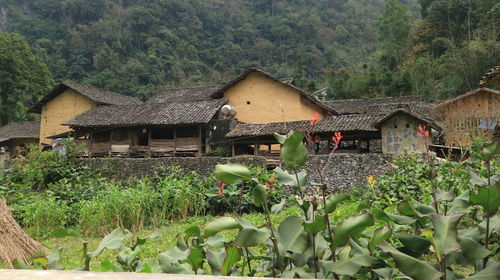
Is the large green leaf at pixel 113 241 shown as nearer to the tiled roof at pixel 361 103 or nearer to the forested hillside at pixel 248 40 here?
the tiled roof at pixel 361 103

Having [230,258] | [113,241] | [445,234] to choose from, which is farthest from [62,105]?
[445,234]

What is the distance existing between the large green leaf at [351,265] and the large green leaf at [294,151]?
426mm

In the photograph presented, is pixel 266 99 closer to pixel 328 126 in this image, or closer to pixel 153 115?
pixel 153 115

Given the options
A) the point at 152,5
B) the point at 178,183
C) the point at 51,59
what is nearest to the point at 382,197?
the point at 178,183

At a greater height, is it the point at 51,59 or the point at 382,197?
the point at 51,59

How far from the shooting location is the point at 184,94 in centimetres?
2766

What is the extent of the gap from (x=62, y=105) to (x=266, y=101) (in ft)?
48.7

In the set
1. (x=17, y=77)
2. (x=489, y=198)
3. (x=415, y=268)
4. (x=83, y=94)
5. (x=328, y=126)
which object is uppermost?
(x=17, y=77)

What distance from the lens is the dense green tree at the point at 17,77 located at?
34.1m

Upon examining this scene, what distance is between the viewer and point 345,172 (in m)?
10.4

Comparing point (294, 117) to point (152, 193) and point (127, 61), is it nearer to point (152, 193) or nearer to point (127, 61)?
point (152, 193)

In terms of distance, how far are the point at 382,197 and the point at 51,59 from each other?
169ft

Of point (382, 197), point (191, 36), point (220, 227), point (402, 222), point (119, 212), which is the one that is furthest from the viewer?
point (191, 36)

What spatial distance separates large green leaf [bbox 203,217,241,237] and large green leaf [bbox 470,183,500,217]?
0.93 meters
